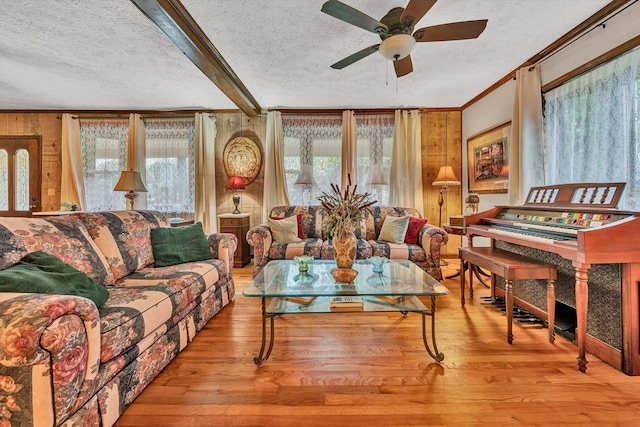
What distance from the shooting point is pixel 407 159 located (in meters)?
4.55

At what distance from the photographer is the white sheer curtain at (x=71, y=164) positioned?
455 cm

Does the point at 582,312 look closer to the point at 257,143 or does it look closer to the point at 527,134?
the point at 527,134

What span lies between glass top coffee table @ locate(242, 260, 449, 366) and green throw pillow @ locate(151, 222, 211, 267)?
0.77 metres

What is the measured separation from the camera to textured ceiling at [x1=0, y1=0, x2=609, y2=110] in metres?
2.27

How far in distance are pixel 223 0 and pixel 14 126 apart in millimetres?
Answer: 4959

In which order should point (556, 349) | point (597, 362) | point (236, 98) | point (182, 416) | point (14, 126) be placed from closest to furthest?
point (182, 416) → point (597, 362) → point (556, 349) → point (236, 98) → point (14, 126)

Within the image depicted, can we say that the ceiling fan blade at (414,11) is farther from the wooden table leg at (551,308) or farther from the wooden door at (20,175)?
the wooden door at (20,175)

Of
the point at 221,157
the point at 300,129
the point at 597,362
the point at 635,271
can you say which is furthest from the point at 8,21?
the point at 597,362

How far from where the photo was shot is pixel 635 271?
5.20 ft

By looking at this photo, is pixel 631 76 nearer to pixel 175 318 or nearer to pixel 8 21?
pixel 175 318

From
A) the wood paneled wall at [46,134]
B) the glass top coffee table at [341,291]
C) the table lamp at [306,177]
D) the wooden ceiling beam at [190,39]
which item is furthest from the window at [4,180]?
the glass top coffee table at [341,291]

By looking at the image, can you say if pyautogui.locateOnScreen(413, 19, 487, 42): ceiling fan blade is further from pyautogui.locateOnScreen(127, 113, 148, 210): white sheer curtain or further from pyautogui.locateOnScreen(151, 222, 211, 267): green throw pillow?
pyautogui.locateOnScreen(127, 113, 148, 210): white sheer curtain

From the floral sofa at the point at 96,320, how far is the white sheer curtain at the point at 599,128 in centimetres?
334

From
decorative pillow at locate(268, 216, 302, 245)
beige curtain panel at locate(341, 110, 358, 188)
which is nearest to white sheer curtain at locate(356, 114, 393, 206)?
beige curtain panel at locate(341, 110, 358, 188)
